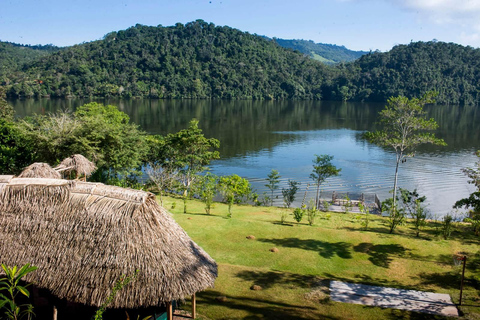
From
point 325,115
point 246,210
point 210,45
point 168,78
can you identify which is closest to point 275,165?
point 246,210

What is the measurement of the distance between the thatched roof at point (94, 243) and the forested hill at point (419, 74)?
12356 centimetres

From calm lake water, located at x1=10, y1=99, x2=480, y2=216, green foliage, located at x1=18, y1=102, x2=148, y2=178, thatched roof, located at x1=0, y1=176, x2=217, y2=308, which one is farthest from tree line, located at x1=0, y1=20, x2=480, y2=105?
thatched roof, located at x1=0, y1=176, x2=217, y2=308

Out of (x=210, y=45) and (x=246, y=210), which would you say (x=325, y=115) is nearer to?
(x=246, y=210)

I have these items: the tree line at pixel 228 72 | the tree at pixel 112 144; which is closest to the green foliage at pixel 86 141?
the tree at pixel 112 144

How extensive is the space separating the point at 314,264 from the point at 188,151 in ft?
63.5

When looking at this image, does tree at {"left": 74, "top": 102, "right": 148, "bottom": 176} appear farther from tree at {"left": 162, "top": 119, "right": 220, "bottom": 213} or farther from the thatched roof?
the thatched roof

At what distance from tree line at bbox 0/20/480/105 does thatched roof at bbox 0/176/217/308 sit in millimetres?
113955

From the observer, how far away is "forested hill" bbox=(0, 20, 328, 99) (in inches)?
4626

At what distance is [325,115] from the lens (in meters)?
90.2

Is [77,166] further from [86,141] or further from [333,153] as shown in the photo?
[333,153]

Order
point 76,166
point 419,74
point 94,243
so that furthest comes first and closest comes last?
point 419,74 → point 76,166 → point 94,243

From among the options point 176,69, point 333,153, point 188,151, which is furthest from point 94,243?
point 176,69

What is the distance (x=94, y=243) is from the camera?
26.6 ft

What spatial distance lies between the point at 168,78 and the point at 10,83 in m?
48.3
